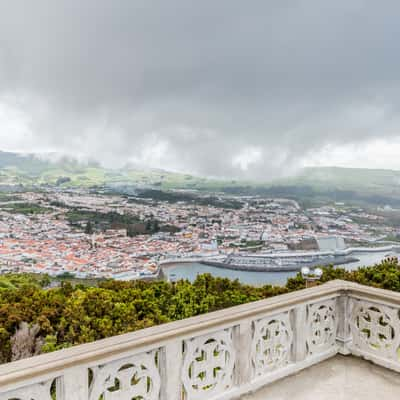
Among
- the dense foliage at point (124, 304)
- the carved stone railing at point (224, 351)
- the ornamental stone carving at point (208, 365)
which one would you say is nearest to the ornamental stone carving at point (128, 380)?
the carved stone railing at point (224, 351)

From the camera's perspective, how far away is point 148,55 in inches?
703

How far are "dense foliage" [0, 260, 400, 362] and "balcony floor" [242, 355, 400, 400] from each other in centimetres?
850

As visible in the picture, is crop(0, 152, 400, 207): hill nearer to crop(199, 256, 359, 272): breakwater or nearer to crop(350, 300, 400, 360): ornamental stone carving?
crop(199, 256, 359, 272): breakwater

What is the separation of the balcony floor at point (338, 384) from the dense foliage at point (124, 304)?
8.50 m

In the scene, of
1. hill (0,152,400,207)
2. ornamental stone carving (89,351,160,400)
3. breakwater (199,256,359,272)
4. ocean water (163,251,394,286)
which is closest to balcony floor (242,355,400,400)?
ornamental stone carving (89,351,160,400)

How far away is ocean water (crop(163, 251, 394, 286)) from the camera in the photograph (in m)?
19.8

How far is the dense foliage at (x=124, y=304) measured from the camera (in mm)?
10940

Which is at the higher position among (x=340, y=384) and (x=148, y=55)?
(x=148, y=55)

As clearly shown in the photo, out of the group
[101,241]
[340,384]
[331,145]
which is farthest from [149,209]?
[340,384]

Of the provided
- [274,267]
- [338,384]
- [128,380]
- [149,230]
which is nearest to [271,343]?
[338,384]

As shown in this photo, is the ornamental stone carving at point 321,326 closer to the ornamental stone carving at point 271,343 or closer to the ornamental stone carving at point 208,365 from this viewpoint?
the ornamental stone carving at point 271,343

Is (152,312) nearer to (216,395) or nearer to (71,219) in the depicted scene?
(216,395)

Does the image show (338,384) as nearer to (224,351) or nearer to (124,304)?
(224,351)

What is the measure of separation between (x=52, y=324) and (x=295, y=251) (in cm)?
2011
